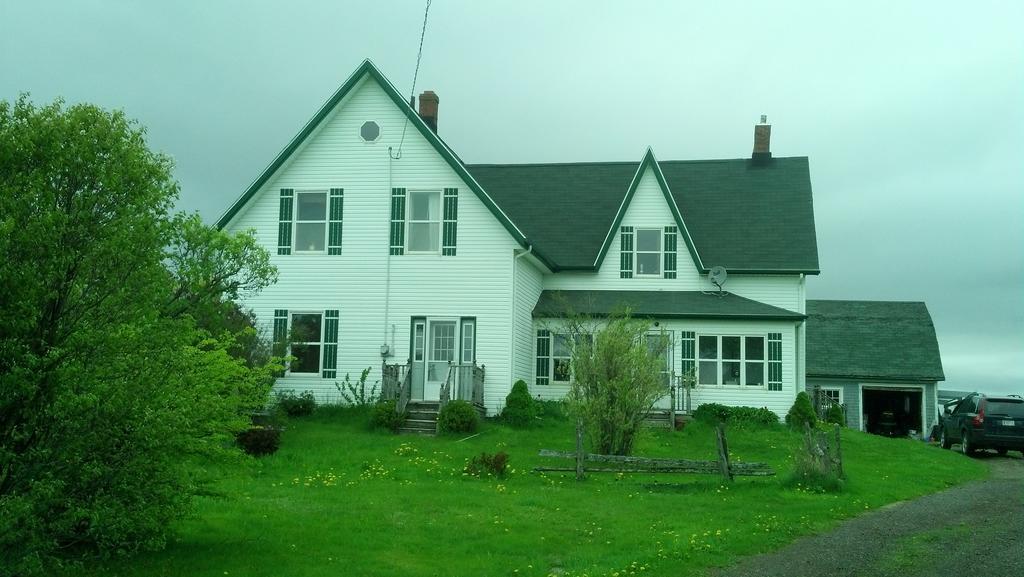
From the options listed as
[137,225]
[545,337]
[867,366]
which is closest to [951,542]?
[137,225]

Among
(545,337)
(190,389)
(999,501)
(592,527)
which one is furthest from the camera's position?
(545,337)

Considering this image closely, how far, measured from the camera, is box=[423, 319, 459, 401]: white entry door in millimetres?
26594

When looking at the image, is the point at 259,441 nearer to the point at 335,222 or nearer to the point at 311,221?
the point at 335,222

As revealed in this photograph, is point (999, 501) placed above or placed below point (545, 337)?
below

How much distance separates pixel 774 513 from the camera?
1473 centimetres

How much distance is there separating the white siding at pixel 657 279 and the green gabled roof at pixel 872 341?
10498 mm

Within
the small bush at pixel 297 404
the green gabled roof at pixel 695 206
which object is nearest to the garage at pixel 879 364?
the green gabled roof at pixel 695 206

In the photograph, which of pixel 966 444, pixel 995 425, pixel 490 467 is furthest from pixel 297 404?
pixel 995 425

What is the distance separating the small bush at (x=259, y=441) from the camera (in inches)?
811

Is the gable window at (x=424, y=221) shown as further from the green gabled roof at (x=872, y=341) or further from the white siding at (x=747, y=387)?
the green gabled roof at (x=872, y=341)

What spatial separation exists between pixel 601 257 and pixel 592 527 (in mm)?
17062

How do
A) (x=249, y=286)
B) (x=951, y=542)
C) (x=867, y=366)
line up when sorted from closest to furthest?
(x=951, y=542)
(x=249, y=286)
(x=867, y=366)

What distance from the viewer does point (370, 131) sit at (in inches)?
1079

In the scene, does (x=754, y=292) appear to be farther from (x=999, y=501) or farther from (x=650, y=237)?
(x=999, y=501)
